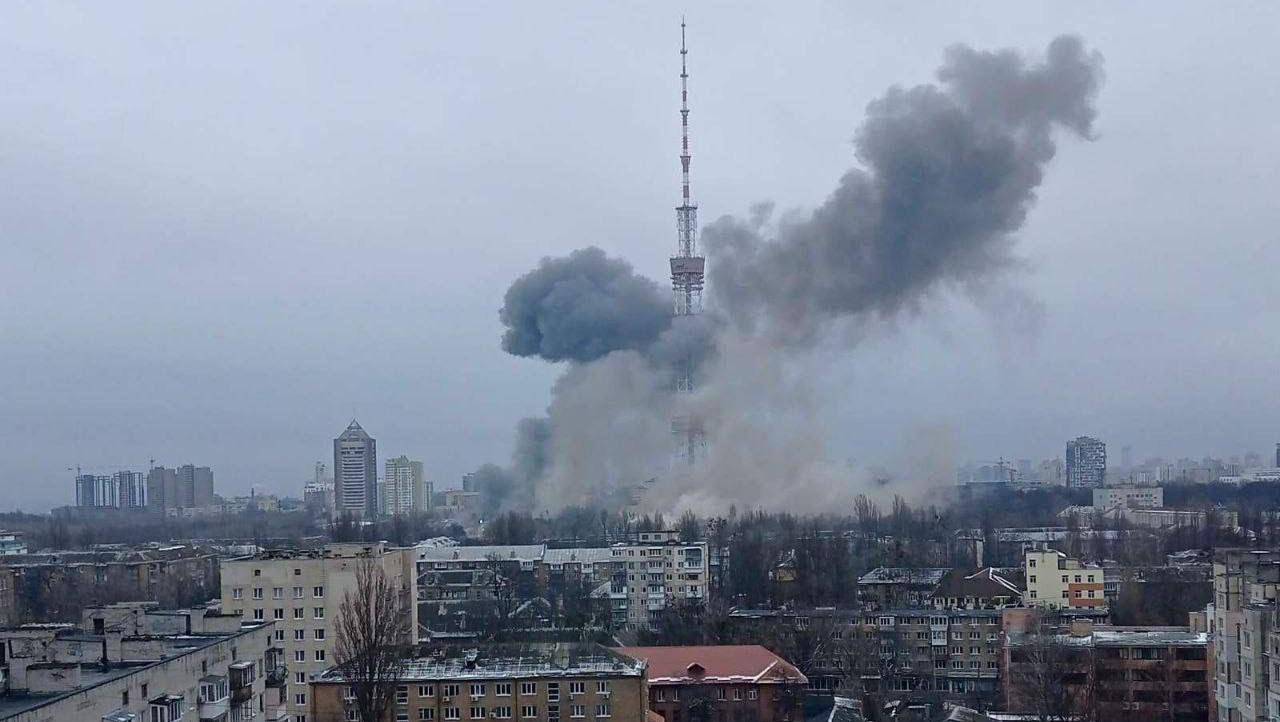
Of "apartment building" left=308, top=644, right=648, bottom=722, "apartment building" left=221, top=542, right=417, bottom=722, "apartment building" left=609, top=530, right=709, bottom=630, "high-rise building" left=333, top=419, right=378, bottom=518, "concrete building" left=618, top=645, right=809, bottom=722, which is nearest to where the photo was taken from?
"apartment building" left=308, top=644, right=648, bottom=722

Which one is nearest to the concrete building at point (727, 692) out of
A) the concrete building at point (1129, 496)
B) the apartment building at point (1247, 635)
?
the apartment building at point (1247, 635)

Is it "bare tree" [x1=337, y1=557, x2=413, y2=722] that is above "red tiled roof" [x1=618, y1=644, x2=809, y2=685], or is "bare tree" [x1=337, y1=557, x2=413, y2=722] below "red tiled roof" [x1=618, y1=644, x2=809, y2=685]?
above

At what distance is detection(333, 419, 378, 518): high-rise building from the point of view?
363 ft

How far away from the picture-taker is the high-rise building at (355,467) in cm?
11075

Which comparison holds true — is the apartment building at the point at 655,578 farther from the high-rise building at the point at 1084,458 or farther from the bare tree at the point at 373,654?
the high-rise building at the point at 1084,458

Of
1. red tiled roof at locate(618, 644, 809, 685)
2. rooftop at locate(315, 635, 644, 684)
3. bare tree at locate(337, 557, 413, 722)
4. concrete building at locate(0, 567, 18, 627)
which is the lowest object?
concrete building at locate(0, 567, 18, 627)

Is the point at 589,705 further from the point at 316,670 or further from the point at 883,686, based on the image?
the point at 883,686

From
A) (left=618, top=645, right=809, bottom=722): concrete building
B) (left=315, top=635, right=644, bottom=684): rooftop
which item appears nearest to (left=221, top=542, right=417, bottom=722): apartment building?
(left=315, top=635, right=644, bottom=684): rooftop

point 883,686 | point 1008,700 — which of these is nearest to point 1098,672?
point 1008,700

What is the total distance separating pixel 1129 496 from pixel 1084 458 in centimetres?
3737

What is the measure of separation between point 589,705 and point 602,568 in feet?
74.2

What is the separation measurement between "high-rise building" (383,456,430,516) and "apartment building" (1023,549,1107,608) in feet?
294

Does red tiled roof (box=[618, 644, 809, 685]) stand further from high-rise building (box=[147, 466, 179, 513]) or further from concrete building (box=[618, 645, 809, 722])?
high-rise building (box=[147, 466, 179, 513])

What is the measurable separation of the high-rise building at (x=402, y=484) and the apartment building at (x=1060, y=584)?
89607 mm
